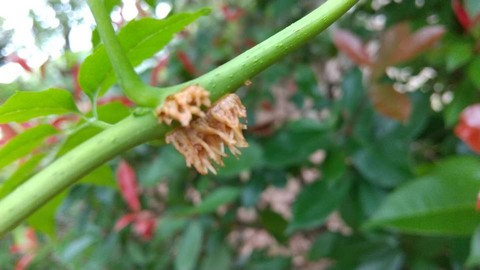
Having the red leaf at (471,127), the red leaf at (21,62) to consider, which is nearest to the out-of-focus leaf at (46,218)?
the red leaf at (471,127)

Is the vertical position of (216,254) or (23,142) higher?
(23,142)

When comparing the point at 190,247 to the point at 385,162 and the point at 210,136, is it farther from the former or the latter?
the point at 210,136

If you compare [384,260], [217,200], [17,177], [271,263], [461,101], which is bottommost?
[271,263]

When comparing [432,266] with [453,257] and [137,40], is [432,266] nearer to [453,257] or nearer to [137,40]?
[453,257]

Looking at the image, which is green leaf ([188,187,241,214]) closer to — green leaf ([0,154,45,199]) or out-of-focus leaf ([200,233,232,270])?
out-of-focus leaf ([200,233,232,270])

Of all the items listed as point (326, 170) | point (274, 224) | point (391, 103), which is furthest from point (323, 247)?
point (391, 103)

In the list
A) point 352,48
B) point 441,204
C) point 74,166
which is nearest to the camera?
Result: point 74,166
